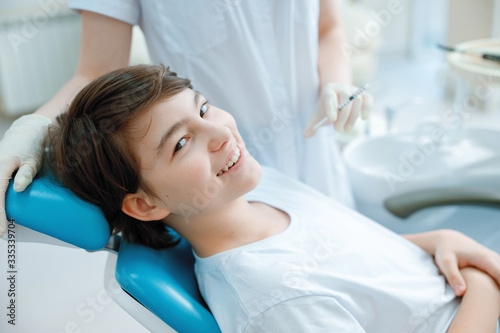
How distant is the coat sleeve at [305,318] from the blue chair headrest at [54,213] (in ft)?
1.16

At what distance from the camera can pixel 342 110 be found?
1221mm

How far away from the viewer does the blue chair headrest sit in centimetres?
87

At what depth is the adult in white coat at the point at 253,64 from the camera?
1150mm

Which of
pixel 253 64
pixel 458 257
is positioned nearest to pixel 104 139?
pixel 253 64

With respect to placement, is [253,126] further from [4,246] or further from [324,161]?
[4,246]

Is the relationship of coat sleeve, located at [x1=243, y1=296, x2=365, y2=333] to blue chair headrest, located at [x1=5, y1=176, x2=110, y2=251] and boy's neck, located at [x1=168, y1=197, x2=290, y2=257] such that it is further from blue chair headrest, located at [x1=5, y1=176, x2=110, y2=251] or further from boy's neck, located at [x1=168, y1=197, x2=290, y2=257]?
blue chair headrest, located at [x1=5, y1=176, x2=110, y2=251]

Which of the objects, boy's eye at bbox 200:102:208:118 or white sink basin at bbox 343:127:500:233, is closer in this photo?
boy's eye at bbox 200:102:208:118

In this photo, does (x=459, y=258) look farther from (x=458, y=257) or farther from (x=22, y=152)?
(x=22, y=152)

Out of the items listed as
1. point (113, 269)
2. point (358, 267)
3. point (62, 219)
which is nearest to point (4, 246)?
point (113, 269)

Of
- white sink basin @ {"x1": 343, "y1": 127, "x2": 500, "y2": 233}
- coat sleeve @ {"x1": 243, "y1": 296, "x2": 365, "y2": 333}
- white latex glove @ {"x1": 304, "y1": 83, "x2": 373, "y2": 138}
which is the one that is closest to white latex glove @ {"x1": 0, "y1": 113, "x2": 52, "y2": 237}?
coat sleeve @ {"x1": 243, "y1": 296, "x2": 365, "y2": 333}

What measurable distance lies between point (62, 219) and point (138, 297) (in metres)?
0.20

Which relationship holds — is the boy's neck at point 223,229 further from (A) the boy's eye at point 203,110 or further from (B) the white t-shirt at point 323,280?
(A) the boy's eye at point 203,110

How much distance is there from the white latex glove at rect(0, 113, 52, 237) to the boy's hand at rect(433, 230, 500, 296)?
930mm

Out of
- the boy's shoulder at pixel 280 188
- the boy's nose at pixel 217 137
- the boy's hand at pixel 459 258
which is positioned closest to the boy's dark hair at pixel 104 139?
the boy's nose at pixel 217 137
